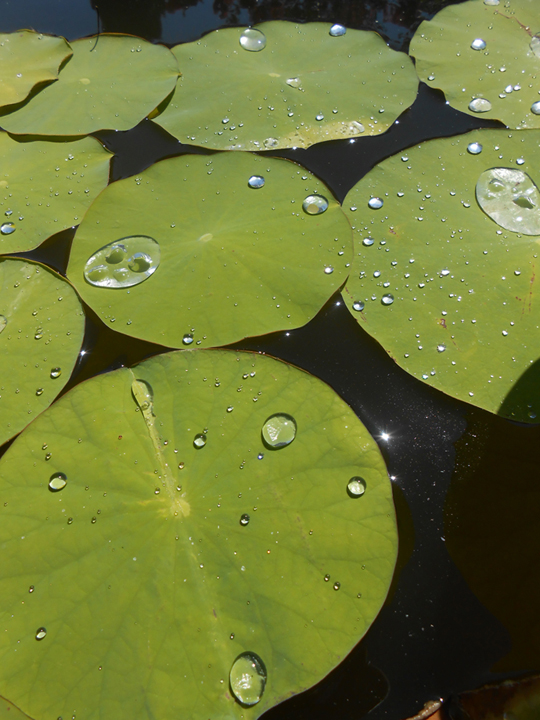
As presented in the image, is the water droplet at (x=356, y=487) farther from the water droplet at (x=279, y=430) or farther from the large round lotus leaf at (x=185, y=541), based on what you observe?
the water droplet at (x=279, y=430)

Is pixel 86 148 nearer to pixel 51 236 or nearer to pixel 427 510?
pixel 51 236

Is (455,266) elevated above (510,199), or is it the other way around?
(510,199)

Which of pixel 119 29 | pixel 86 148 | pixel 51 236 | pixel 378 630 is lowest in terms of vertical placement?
pixel 378 630

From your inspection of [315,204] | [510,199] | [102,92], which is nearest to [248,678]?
[315,204]

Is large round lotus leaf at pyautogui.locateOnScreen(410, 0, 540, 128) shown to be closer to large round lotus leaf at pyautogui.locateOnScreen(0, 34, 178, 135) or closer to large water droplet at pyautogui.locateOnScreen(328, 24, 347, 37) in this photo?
large water droplet at pyautogui.locateOnScreen(328, 24, 347, 37)

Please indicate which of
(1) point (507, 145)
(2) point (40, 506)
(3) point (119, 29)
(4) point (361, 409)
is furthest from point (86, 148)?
(1) point (507, 145)

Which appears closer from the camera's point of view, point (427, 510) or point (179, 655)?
point (179, 655)

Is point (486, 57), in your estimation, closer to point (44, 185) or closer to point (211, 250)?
point (211, 250)
